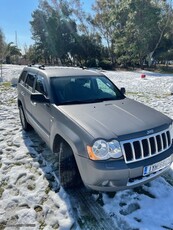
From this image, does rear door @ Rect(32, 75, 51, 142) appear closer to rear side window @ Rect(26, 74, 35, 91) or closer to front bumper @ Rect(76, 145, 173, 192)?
rear side window @ Rect(26, 74, 35, 91)

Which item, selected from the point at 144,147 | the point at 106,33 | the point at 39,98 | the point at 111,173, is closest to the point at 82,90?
the point at 39,98

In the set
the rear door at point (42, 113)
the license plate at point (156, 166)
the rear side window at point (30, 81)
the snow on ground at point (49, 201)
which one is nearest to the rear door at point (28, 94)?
the rear side window at point (30, 81)

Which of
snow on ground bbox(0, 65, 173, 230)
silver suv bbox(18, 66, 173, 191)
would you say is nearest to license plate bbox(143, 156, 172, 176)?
silver suv bbox(18, 66, 173, 191)

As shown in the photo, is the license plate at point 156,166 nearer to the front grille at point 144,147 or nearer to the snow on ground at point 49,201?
the front grille at point 144,147

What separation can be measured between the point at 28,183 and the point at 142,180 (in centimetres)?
174

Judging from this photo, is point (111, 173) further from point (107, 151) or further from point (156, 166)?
point (156, 166)

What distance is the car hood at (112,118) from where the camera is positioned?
8.48 feet

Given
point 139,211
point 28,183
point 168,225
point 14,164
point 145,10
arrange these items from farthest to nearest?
1. point 145,10
2. point 14,164
3. point 28,183
4. point 139,211
5. point 168,225

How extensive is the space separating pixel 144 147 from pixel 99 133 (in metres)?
0.58

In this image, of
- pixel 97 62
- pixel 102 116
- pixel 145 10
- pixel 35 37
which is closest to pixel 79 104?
pixel 102 116

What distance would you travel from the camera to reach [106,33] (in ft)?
109

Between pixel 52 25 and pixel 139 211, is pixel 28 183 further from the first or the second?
pixel 52 25

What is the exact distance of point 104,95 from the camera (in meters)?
3.85

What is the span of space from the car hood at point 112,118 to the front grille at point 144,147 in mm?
122
